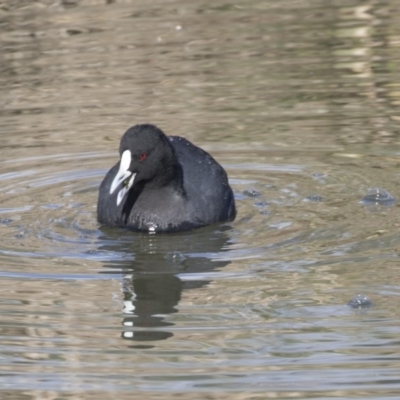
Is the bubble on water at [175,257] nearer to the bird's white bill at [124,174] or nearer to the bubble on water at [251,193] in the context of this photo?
the bird's white bill at [124,174]

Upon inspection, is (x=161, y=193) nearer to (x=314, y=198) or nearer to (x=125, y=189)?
(x=125, y=189)

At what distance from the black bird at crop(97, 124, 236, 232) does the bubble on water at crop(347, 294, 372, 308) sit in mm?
1735

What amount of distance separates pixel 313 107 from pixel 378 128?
81 cm

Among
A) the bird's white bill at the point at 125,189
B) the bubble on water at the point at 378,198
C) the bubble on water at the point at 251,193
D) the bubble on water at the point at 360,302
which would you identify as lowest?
the bubble on water at the point at 251,193

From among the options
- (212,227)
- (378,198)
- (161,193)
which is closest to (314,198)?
(378,198)

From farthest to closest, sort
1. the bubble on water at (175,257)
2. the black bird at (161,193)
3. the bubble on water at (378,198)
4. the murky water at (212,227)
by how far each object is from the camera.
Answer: the bubble on water at (378,198) < the black bird at (161,193) < the bubble on water at (175,257) < the murky water at (212,227)

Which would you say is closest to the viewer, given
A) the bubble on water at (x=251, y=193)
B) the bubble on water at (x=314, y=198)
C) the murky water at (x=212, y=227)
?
the murky water at (x=212, y=227)

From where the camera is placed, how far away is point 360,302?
5.64 metres

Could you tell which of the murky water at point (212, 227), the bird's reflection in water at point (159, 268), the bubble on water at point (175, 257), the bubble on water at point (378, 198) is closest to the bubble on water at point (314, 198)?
the murky water at point (212, 227)

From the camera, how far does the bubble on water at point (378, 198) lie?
7379mm

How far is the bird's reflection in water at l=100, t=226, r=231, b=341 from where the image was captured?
5656 mm

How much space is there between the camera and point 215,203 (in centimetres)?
725

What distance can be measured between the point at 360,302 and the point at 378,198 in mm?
1898

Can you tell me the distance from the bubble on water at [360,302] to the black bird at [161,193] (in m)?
1.74
